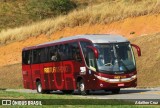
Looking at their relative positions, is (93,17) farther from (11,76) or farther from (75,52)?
(75,52)

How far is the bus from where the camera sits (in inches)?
1060

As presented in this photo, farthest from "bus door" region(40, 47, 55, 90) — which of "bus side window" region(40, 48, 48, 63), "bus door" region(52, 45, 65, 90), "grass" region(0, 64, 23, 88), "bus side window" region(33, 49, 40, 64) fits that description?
"grass" region(0, 64, 23, 88)

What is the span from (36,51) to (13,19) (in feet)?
154

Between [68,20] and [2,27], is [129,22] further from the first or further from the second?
[2,27]

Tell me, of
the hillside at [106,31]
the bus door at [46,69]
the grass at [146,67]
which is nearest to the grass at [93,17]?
the hillside at [106,31]

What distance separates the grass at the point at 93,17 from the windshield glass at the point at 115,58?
2339 cm

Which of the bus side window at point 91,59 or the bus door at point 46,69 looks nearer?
the bus side window at point 91,59

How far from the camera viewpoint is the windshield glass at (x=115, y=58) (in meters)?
26.9

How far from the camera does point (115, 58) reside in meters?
27.1

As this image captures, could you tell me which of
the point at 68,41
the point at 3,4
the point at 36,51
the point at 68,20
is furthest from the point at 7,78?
the point at 3,4

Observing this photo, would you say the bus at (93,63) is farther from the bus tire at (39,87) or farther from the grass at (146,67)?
the grass at (146,67)

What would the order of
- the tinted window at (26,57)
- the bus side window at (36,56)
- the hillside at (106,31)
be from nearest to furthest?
the bus side window at (36,56), the tinted window at (26,57), the hillside at (106,31)

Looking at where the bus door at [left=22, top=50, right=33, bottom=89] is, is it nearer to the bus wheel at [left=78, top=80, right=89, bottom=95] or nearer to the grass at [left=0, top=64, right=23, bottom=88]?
the bus wheel at [left=78, top=80, right=89, bottom=95]


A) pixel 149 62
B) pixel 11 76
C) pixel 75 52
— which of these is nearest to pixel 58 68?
pixel 75 52
